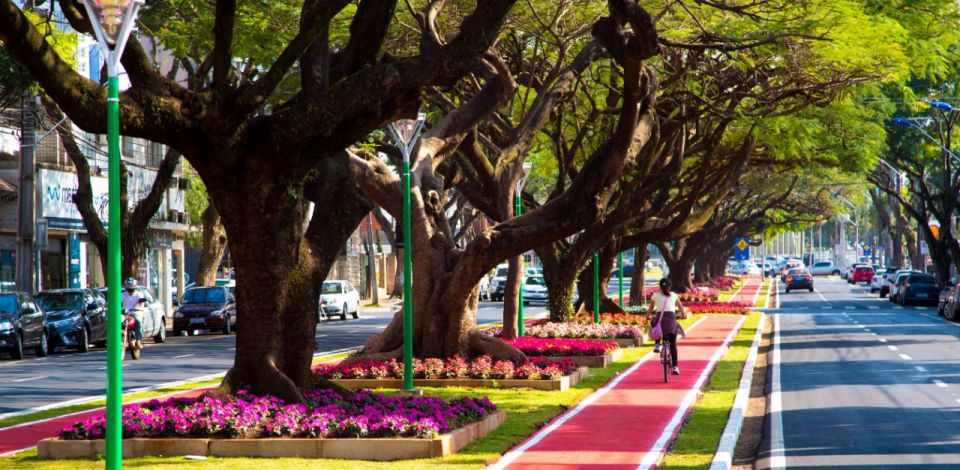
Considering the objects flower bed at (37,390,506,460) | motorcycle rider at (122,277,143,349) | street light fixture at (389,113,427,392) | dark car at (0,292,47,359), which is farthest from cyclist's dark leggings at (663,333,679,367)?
dark car at (0,292,47,359)

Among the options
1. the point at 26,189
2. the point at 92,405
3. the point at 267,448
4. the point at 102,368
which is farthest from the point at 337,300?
the point at 267,448

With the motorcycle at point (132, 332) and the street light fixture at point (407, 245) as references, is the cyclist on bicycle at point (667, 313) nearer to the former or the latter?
the street light fixture at point (407, 245)

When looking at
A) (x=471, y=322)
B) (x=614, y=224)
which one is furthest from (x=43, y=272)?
(x=471, y=322)

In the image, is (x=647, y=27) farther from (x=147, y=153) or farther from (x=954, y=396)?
(x=147, y=153)

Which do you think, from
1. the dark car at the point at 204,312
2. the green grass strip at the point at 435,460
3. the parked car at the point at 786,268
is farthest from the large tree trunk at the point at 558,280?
the parked car at the point at 786,268

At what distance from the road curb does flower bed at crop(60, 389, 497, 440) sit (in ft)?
8.84

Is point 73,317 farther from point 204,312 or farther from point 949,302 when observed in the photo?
point 949,302

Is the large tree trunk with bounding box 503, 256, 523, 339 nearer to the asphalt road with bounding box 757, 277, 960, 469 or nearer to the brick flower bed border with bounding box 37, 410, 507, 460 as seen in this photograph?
the asphalt road with bounding box 757, 277, 960, 469

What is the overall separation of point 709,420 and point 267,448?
20.5 feet

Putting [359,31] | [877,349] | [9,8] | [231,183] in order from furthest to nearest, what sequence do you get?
[877,349]
[359,31]
[231,183]
[9,8]

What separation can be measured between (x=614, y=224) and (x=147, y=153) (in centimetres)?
2857

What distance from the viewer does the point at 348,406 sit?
47.7 feet

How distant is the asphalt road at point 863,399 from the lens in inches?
548

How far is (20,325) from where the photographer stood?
3061cm
